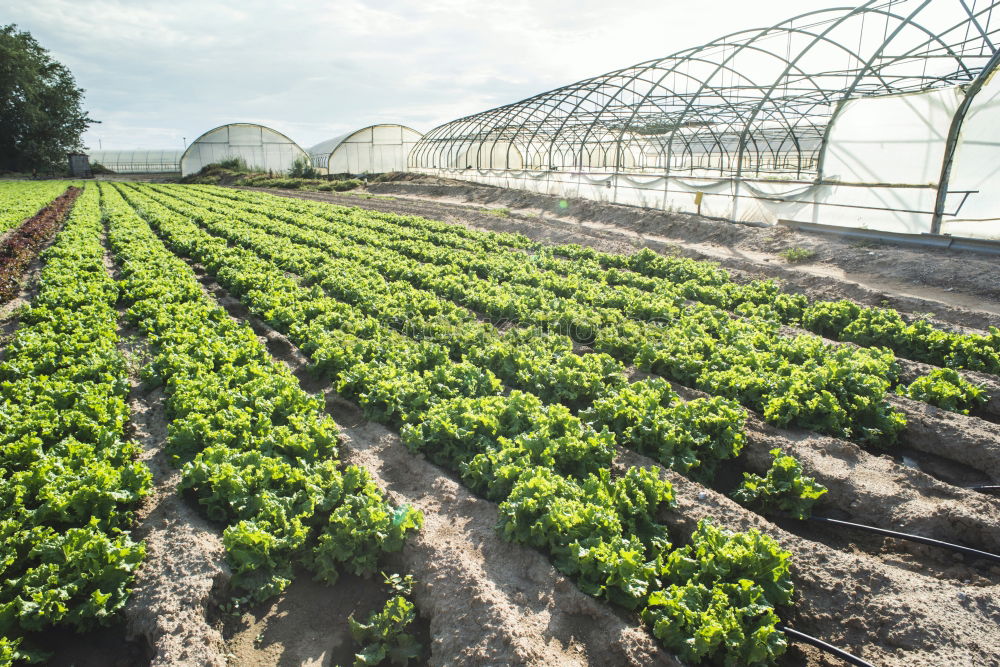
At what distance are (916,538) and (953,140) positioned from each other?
44.8ft

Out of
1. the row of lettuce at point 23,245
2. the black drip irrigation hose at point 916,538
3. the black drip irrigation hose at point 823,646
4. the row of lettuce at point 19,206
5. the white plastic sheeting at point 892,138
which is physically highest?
the white plastic sheeting at point 892,138

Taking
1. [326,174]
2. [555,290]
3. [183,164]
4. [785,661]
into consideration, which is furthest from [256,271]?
[183,164]

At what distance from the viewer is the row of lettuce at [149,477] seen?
13.3ft

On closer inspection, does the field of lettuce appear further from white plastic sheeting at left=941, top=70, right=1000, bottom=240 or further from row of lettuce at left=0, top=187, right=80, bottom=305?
white plastic sheeting at left=941, top=70, right=1000, bottom=240

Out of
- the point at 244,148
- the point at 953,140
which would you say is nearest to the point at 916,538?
the point at 953,140

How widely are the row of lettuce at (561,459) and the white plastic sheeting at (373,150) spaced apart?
42521mm

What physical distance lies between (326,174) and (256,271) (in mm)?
42184

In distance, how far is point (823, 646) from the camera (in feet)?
12.3

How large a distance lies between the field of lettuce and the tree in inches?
2558

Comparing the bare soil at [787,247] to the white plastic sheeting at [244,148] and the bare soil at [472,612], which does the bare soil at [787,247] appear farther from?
the white plastic sheeting at [244,148]

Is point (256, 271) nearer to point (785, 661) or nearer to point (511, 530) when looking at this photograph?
point (511, 530)

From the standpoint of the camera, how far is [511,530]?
15.2 feet

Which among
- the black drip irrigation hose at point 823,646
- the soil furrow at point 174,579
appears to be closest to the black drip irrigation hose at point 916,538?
the black drip irrigation hose at point 823,646

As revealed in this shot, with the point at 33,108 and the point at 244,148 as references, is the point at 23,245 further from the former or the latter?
the point at 33,108
